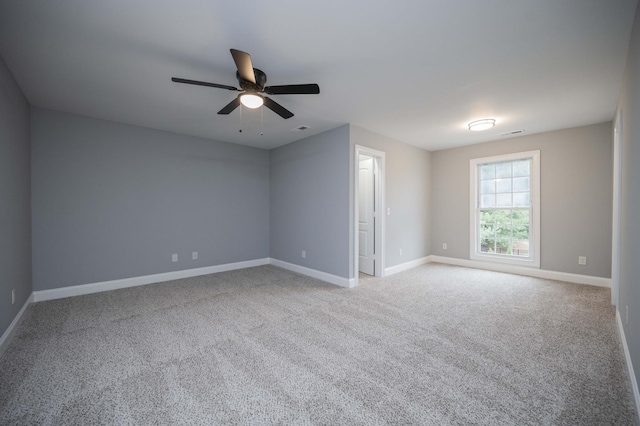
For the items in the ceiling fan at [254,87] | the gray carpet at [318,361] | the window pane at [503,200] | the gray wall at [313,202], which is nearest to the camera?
the gray carpet at [318,361]

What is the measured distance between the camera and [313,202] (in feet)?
15.6

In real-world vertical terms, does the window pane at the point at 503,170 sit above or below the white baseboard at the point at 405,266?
above

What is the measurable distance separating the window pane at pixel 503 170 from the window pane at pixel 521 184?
177mm

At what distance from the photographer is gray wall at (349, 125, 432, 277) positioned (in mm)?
4758

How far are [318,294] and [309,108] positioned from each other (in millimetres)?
2508

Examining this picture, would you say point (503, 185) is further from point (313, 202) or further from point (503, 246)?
point (313, 202)

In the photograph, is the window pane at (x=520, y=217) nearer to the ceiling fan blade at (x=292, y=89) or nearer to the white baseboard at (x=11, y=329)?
the ceiling fan blade at (x=292, y=89)

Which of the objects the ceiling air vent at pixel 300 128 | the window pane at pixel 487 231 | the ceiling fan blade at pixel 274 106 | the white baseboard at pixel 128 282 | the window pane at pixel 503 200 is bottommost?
the white baseboard at pixel 128 282

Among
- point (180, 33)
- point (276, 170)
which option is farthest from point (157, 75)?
point (276, 170)

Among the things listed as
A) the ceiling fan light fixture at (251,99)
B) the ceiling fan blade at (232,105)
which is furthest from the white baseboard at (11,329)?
the ceiling fan light fixture at (251,99)

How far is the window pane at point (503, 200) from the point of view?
5074 millimetres

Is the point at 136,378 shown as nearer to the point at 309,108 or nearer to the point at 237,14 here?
the point at 237,14

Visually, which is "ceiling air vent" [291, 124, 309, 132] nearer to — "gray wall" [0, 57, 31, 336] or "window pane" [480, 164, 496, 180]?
"gray wall" [0, 57, 31, 336]

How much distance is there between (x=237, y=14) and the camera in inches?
73.4
